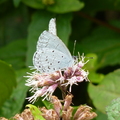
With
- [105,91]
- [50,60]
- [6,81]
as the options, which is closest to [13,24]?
[6,81]

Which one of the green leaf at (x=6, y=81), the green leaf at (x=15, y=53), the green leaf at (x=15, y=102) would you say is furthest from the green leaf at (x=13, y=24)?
the green leaf at (x=6, y=81)

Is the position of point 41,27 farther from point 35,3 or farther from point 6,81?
point 6,81

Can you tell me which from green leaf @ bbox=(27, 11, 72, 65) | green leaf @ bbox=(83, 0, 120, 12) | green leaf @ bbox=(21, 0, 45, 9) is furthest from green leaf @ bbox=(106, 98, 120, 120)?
green leaf @ bbox=(83, 0, 120, 12)

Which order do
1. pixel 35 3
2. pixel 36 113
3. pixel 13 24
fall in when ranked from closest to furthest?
pixel 36 113 → pixel 35 3 → pixel 13 24

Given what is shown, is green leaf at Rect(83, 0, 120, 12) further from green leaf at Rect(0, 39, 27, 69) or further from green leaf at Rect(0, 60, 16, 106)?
green leaf at Rect(0, 60, 16, 106)

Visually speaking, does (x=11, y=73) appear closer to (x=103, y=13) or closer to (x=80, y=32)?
(x=80, y=32)

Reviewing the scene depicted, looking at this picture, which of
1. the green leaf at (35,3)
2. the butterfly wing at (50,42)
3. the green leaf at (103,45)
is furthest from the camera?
the green leaf at (103,45)

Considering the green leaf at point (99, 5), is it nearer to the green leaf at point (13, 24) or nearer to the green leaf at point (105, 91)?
the green leaf at point (13, 24)
